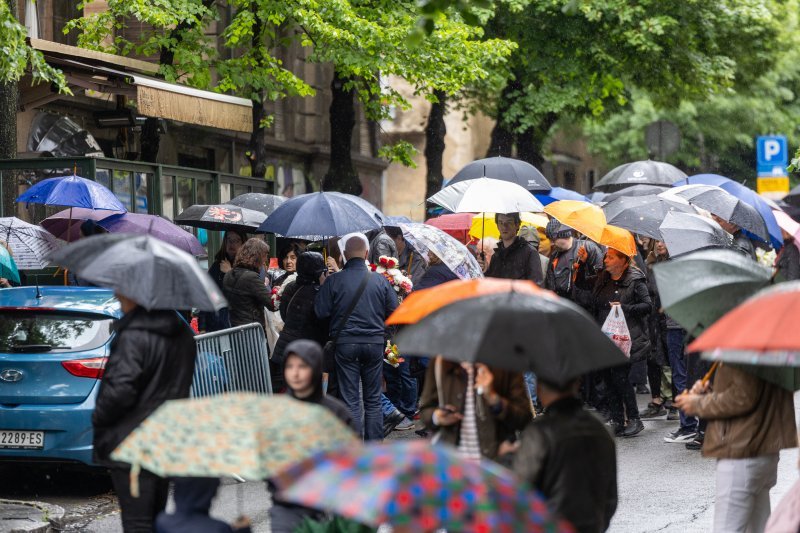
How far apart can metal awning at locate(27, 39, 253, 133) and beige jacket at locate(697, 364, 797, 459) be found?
Answer: 32.7 feet

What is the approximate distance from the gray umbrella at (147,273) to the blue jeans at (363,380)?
4.51 meters

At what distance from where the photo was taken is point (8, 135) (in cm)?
1443

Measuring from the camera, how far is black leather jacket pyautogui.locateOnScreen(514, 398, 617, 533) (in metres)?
4.93

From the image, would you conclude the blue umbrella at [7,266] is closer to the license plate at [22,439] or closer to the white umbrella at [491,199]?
the license plate at [22,439]

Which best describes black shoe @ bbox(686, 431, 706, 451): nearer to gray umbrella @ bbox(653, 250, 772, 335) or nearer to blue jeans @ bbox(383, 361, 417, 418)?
blue jeans @ bbox(383, 361, 417, 418)

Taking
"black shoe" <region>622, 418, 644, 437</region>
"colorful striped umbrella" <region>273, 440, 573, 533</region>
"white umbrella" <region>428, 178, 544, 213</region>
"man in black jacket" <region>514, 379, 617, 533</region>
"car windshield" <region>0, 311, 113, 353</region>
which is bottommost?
"black shoe" <region>622, 418, 644, 437</region>

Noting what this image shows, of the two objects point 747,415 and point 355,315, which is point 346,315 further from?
point 747,415

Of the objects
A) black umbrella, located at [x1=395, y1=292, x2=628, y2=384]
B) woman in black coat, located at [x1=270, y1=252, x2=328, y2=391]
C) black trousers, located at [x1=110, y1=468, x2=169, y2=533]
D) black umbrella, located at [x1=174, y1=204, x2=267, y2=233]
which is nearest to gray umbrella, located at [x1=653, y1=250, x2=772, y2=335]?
black umbrella, located at [x1=395, y1=292, x2=628, y2=384]

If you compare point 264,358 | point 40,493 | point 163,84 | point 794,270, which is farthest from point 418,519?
point 794,270

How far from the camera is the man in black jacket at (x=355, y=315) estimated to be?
35.3 ft

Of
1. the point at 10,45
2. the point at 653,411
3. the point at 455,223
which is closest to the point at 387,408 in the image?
the point at 653,411

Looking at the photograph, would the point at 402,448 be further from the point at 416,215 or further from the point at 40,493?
the point at 416,215

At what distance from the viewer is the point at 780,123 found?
4166 centimetres

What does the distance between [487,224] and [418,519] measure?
1393cm
